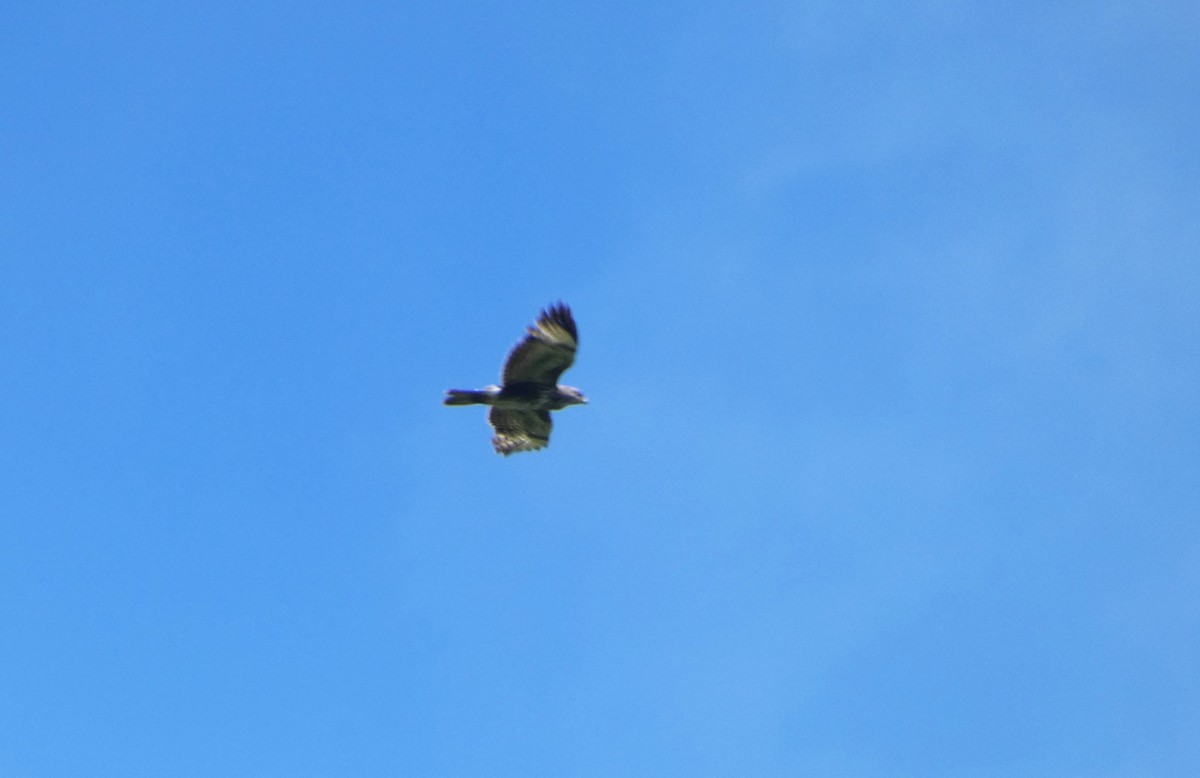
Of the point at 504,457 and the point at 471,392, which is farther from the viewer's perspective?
the point at 504,457

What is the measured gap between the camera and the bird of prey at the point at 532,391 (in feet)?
77.8

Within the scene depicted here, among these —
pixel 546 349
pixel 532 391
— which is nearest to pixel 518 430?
pixel 532 391

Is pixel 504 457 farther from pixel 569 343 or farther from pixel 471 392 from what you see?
pixel 569 343

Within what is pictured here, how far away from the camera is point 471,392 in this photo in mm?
24938

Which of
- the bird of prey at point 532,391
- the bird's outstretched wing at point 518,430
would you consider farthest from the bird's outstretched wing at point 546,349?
the bird's outstretched wing at point 518,430

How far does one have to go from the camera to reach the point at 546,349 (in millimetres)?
23953

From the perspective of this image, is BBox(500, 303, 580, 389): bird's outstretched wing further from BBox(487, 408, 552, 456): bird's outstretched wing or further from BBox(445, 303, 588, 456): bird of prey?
BBox(487, 408, 552, 456): bird's outstretched wing

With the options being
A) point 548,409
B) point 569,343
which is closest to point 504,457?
point 548,409

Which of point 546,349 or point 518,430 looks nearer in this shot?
point 546,349

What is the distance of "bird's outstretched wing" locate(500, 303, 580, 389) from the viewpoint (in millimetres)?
23688

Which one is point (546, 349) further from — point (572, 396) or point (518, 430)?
point (518, 430)

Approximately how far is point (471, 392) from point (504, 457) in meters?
2.69

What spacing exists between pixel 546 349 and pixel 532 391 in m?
1.71

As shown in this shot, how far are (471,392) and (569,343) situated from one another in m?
2.40
